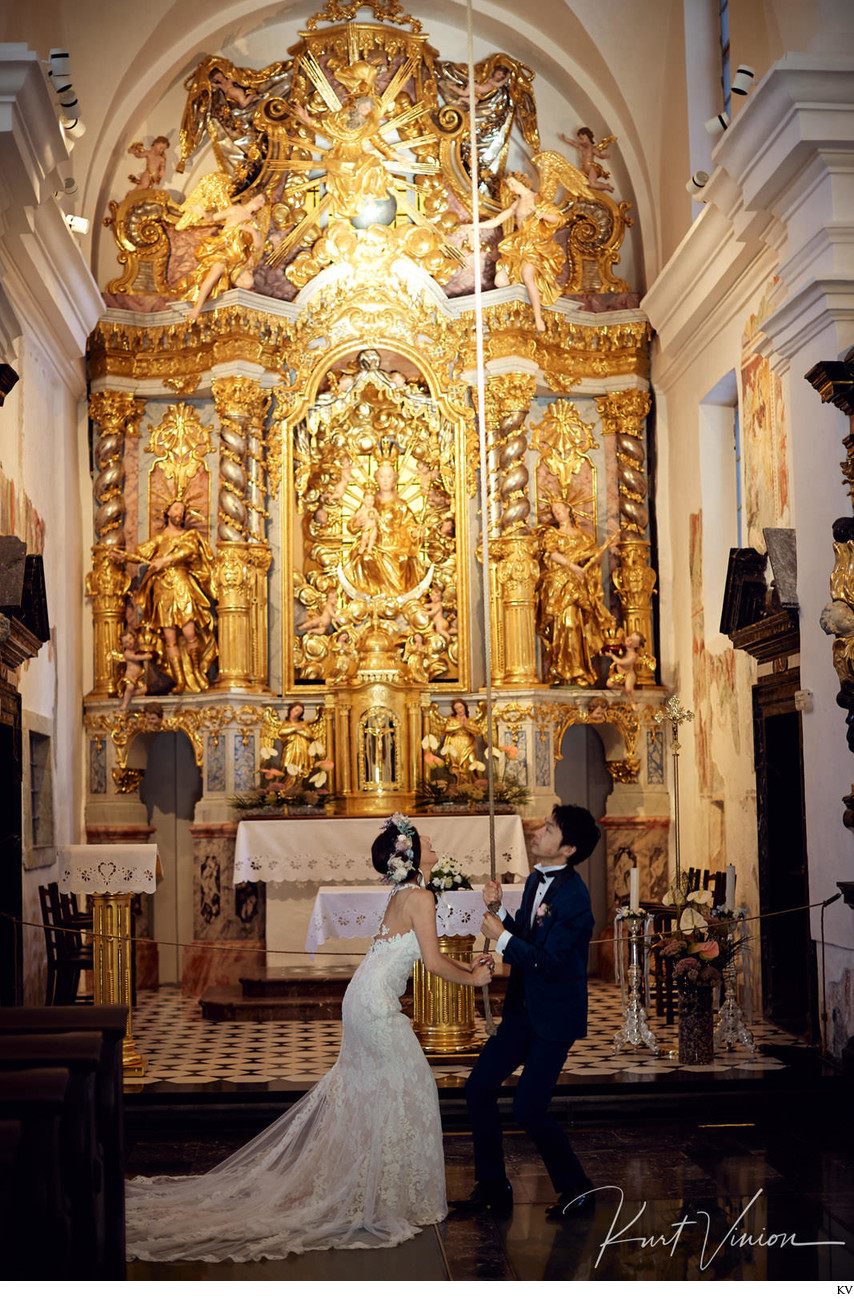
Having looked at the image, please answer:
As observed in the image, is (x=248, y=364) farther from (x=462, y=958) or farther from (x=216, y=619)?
(x=462, y=958)

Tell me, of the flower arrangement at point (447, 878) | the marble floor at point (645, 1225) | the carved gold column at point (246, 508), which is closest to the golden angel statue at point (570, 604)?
the carved gold column at point (246, 508)

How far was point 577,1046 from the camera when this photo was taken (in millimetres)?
10133

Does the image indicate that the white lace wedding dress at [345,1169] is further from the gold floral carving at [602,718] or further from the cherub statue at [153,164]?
the cherub statue at [153,164]

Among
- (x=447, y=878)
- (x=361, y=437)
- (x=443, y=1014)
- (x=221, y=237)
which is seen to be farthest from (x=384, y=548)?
(x=443, y=1014)

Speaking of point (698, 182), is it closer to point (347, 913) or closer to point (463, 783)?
point (463, 783)

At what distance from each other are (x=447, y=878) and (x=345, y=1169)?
3775mm

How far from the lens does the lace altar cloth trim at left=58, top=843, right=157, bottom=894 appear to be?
1089 cm

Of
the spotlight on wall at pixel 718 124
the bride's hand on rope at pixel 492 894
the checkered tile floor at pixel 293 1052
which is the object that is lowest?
the checkered tile floor at pixel 293 1052

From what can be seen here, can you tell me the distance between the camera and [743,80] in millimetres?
10859

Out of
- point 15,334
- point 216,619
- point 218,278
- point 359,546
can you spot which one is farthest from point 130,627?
point 15,334

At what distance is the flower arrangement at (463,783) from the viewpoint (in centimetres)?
1373

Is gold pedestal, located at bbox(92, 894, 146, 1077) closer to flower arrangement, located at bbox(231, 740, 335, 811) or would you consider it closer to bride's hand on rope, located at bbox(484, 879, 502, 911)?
flower arrangement, located at bbox(231, 740, 335, 811)

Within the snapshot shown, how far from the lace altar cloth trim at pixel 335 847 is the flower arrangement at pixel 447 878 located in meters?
2.79

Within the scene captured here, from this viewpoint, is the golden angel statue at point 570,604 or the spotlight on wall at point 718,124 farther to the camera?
the golden angel statue at point 570,604
